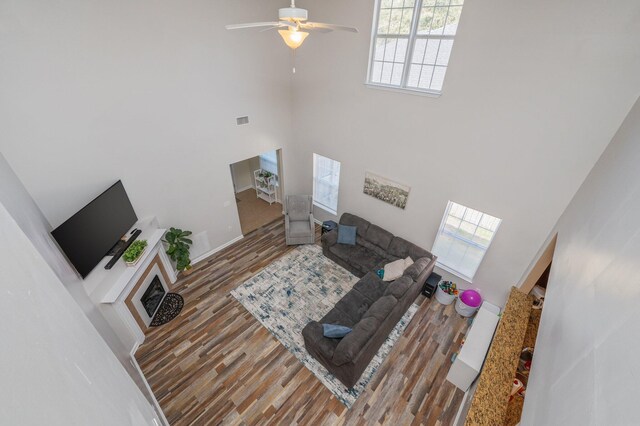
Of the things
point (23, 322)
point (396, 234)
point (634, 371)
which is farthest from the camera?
point (396, 234)

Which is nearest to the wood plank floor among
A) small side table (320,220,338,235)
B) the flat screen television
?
the flat screen television

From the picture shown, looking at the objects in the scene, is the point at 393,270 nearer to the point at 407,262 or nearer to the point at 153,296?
the point at 407,262

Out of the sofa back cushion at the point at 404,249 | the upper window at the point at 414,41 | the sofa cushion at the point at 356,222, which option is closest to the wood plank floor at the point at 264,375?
the sofa back cushion at the point at 404,249

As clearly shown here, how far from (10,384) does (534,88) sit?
4.93 m

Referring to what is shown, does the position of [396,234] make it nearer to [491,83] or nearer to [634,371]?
[491,83]

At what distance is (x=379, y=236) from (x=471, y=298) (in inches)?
82.6

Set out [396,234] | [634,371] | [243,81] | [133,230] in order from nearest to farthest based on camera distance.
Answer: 1. [634,371]
2. [133,230]
3. [243,81]
4. [396,234]

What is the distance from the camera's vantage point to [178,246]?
5207 millimetres

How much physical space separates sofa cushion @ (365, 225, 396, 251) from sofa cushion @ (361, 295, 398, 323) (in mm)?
1605

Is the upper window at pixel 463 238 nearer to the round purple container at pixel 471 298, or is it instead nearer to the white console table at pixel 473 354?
the round purple container at pixel 471 298

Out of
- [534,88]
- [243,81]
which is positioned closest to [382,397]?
[534,88]

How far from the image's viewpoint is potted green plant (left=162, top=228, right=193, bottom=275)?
514cm

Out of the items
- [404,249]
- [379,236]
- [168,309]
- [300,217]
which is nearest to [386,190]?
[379,236]

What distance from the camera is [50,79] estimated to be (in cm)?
336
